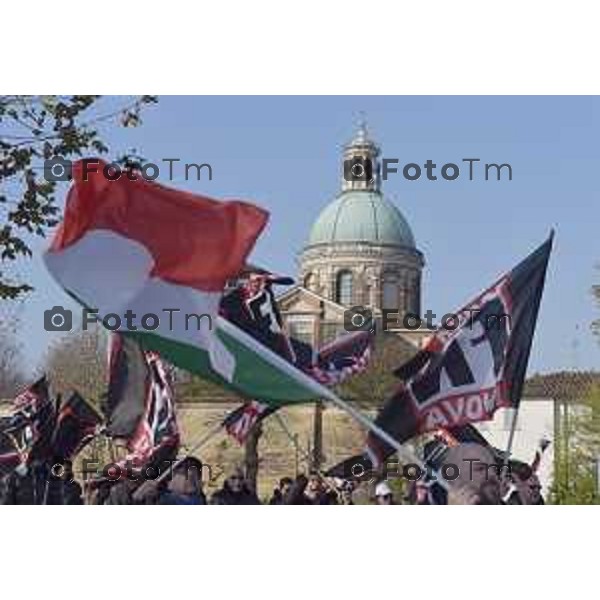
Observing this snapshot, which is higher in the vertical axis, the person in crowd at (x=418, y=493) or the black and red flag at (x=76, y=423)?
the black and red flag at (x=76, y=423)

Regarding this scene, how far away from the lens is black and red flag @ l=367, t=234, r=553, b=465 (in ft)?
29.6

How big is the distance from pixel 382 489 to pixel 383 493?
29mm

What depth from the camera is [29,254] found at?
8992 mm

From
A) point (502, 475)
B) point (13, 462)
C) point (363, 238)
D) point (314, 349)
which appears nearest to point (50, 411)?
point (13, 462)

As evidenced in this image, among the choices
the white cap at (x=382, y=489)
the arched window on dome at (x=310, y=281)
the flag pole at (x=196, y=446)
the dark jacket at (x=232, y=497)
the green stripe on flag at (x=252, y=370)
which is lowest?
the dark jacket at (x=232, y=497)

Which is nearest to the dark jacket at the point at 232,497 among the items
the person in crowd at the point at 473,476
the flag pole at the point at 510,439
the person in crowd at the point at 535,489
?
the person in crowd at the point at 473,476

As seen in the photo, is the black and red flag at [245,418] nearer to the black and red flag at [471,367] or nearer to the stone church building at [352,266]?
the stone church building at [352,266]

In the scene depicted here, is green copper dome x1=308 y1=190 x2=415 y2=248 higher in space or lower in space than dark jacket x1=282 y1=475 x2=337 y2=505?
higher

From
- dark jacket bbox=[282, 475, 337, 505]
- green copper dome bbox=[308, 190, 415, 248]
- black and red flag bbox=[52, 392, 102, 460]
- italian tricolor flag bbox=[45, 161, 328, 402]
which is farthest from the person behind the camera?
black and red flag bbox=[52, 392, 102, 460]

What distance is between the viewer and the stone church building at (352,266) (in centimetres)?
891

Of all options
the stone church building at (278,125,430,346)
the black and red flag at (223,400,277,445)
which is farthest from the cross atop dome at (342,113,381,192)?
the black and red flag at (223,400,277,445)

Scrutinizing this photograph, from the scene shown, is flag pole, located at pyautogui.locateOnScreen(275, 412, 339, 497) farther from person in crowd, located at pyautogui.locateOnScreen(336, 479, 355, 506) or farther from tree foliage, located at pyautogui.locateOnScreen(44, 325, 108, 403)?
tree foliage, located at pyautogui.locateOnScreen(44, 325, 108, 403)

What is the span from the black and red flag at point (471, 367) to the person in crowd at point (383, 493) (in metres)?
0.17
